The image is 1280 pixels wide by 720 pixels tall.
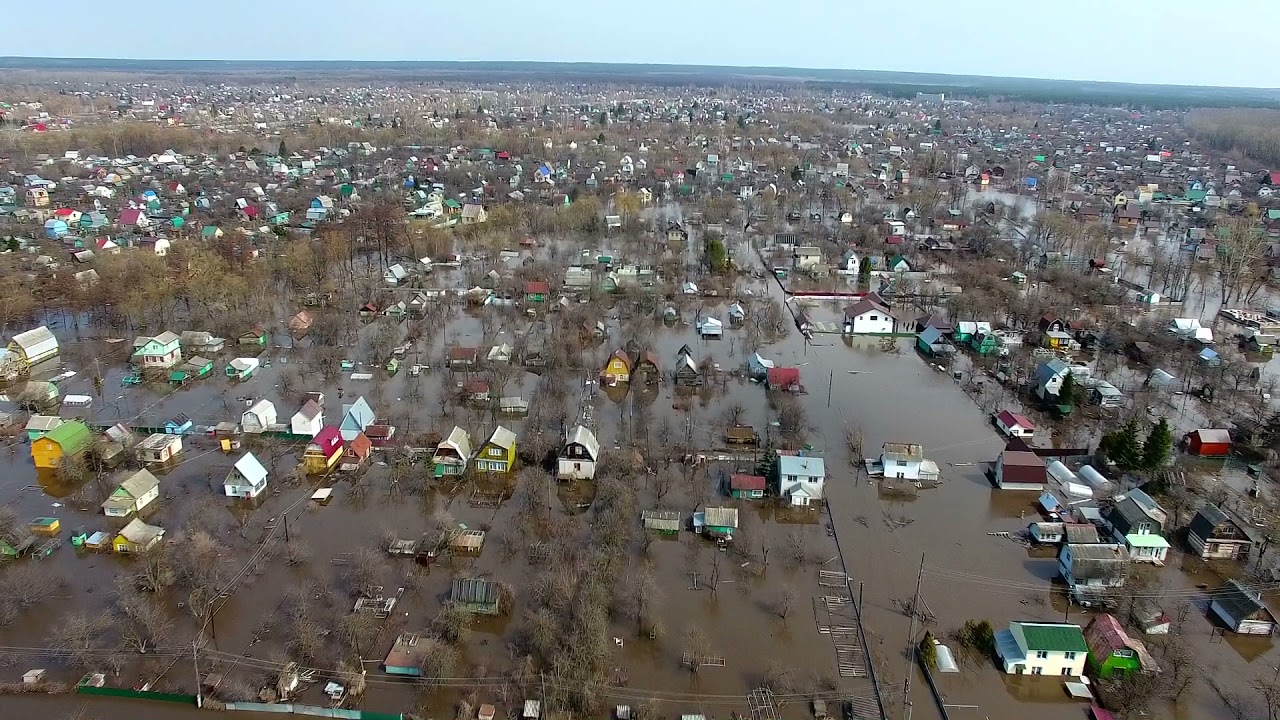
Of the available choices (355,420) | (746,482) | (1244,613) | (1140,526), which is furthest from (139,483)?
(1244,613)

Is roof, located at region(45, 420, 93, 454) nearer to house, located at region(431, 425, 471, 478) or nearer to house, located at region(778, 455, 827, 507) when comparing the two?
house, located at region(431, 425, 471, 478)

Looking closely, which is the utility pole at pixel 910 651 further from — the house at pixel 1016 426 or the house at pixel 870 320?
the house at pixel 870 320

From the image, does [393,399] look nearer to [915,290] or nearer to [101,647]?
[101,647]

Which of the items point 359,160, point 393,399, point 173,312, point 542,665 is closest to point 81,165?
point 359,160

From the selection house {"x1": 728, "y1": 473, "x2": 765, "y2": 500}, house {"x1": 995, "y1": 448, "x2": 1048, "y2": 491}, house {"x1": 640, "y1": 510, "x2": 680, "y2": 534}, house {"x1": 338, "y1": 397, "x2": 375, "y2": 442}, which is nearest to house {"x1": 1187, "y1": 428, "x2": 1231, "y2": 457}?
house {"x1": 995, "y1": 448, "x2": 1048, "y2": 491}

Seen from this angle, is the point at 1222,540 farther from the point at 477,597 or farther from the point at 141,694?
the point at 141,694
